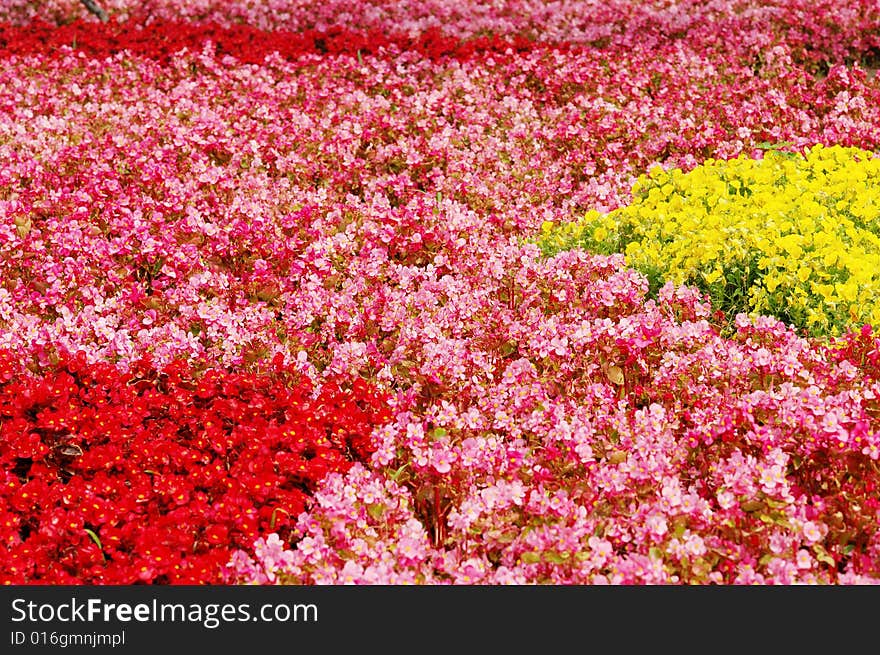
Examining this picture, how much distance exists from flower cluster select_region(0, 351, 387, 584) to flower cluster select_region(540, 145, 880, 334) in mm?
2363

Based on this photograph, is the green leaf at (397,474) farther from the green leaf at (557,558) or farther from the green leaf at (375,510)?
the green leaf at (557,558)

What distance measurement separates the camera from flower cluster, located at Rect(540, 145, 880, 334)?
5680 millimetres

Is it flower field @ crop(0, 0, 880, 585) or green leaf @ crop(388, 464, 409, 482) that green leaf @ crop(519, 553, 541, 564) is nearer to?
flower field @ crop(0, 0, 880, 585)

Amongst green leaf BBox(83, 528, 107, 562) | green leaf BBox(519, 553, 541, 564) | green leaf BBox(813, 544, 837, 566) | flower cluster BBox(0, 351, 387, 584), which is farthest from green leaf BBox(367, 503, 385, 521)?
green leaf BBox(813, 544, 837, 566)

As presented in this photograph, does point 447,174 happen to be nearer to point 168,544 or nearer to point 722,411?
point 722,411

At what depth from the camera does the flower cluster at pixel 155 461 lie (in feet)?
12.7

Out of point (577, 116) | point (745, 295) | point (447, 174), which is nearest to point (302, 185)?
point (447, 174)

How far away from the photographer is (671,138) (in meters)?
8.58

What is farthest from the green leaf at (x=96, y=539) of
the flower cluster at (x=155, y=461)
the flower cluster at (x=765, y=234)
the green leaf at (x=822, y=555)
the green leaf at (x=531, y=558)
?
the flower cluster at (x=765, y=234)

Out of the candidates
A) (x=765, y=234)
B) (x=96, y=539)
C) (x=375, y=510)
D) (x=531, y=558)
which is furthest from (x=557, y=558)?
(x=765, y=234)

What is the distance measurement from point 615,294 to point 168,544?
2.93 metres

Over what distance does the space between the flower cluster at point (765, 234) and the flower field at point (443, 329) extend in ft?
0.09

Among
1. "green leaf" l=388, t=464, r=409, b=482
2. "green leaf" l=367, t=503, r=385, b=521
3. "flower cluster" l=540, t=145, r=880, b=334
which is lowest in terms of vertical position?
"green leaf" l=367, t=503, r=385, b=521
